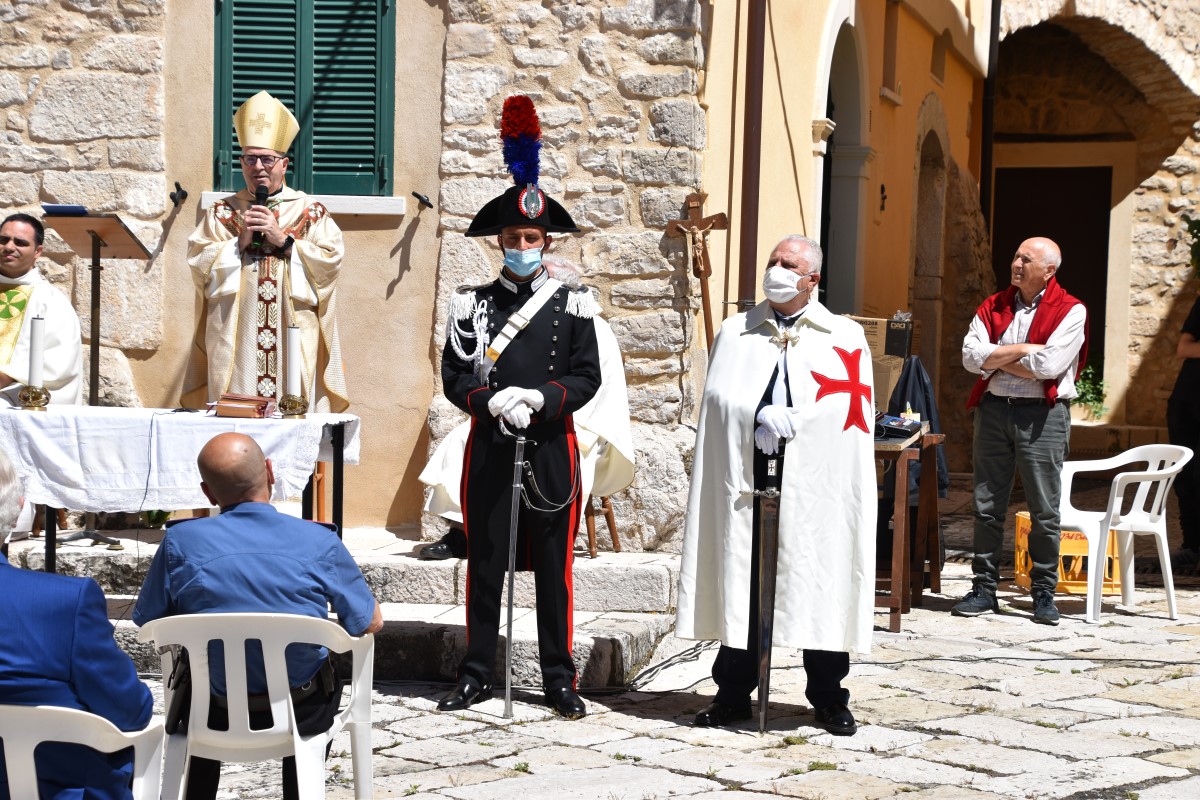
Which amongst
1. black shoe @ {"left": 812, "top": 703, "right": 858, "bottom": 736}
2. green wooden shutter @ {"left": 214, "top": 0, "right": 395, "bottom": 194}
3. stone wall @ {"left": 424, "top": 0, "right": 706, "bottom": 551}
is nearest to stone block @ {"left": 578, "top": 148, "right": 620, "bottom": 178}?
stone wall @ {"left": 424, "top": 0, "right": 706, "bottom": 551}

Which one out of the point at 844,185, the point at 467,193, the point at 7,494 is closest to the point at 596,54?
the point at 467,193

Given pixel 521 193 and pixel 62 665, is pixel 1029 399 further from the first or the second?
pixel 62 665

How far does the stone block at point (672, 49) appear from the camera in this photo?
7.89m

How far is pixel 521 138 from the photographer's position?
5.87m

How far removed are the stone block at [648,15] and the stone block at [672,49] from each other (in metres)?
0.04

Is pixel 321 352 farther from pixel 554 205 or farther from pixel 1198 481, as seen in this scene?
pixel 1198 481

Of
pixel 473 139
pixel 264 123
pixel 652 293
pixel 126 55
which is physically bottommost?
pixel 652 293

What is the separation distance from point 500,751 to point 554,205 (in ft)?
6.38

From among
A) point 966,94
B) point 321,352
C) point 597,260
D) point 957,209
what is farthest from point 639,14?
point 966,94

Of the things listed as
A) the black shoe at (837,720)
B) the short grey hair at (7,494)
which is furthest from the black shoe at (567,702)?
the short grey hair at (7,494)

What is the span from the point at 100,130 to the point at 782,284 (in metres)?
4.28

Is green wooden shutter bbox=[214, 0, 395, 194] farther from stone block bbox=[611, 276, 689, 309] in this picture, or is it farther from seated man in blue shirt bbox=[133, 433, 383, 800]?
seated man in blue shirt bbox=[133, 433, 383, 800]

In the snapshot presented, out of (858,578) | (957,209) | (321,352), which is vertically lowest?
(858,578)

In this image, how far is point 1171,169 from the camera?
16.6 meters
